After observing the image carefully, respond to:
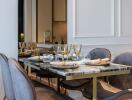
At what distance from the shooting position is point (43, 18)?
12.0 ft

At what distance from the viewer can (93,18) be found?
427 centimetres

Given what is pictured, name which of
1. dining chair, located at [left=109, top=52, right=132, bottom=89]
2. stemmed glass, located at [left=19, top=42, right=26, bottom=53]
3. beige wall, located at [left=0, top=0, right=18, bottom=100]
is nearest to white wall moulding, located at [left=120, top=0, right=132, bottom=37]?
dining chair, located at [left=109, top=52, right=132, bottom=89]

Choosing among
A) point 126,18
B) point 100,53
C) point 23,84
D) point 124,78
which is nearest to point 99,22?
point 126,18

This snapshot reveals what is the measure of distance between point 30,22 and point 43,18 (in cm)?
28

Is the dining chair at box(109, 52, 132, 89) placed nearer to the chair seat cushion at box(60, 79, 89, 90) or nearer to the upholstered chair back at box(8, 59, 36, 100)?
the chair seat cushion at box(60, 79, 89, 90)

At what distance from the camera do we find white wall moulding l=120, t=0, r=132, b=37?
4.62m

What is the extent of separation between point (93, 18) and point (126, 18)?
78cm

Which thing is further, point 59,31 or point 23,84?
point 59,31

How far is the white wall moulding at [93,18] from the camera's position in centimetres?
411

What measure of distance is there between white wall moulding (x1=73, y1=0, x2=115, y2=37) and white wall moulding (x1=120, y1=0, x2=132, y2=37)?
0.25 metres

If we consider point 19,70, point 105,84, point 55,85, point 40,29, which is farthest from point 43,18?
point 19,70

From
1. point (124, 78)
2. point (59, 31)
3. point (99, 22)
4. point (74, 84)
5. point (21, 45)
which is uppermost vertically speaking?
point (99, 22)

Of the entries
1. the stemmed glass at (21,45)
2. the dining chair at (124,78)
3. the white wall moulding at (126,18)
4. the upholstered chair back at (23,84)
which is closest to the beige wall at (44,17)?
the stemmed glass at (21,45)

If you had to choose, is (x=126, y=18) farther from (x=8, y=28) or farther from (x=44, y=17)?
(x=8, y=28)
